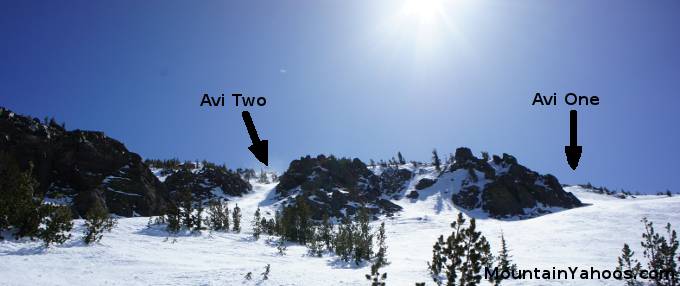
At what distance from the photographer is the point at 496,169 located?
112125 millimetres

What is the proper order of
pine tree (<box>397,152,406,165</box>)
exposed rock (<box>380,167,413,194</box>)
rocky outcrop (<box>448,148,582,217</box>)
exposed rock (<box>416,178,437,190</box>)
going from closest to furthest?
rocky outcrop (<box>448,148,582,217</box>) < exposed rock (<box>416,178,437,190</box>) < exposed rock (<box>380,167,413,194</box>) < pine tree (<box>397,152,406,165</box>)

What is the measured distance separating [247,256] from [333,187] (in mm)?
74906

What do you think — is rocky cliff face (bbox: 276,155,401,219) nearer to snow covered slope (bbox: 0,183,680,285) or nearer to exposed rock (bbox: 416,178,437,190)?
exposed rock (bbox: 416,178,437,190)

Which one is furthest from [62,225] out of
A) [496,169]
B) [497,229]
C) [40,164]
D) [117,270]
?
[496,169]

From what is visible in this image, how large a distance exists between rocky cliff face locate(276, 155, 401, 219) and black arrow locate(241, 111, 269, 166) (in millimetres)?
63309

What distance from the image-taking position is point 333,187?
333 ft

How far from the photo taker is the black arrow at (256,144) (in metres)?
17.2

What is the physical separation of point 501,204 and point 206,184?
67.9m

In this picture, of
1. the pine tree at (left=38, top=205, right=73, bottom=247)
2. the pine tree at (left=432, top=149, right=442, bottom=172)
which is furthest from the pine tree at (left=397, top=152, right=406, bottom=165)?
the pine tree at (left=38, top=205, right=73, bottom=247)

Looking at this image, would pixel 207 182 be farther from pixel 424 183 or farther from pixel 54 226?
pixel 54 226

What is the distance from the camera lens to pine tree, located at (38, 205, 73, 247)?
21.0 metres

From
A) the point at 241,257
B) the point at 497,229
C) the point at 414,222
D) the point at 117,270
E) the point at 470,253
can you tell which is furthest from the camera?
the point at 414,222

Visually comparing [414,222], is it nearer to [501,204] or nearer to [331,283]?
[501,204]

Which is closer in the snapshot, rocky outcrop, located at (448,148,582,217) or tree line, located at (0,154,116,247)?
tree line, located at (0,154,116,247)
